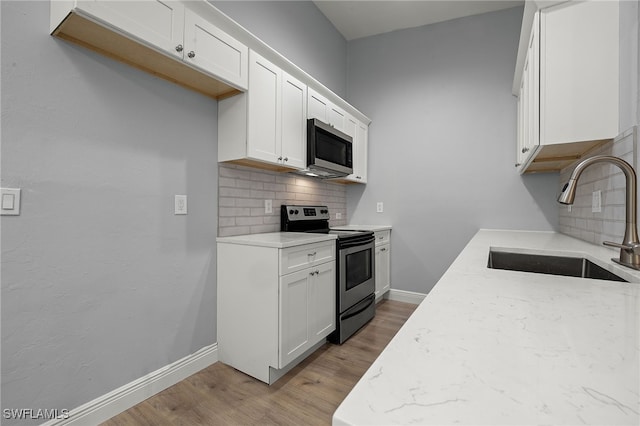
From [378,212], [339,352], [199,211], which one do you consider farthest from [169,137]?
[378,212]

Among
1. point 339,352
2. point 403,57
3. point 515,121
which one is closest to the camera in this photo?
point 339,352

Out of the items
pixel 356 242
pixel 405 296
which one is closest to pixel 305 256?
pixel 356 242

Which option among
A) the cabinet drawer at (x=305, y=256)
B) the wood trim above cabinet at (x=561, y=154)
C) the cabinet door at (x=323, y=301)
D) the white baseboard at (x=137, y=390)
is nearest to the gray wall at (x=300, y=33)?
the cabinet drawer at (x=305, y=256)

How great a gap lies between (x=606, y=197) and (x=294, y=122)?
81.2 inches

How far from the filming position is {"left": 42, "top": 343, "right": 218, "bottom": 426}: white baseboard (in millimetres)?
1471

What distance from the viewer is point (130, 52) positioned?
1554mm

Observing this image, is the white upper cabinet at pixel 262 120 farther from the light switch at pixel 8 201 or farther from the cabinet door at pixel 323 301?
the light switch at pixel 8 201

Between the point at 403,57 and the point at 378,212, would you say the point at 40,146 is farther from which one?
the point at 403,57

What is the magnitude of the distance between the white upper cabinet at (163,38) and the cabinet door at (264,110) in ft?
0.36

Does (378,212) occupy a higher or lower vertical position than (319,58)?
lower

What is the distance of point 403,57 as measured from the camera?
3723mm

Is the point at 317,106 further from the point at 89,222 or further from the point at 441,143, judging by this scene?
the point at 89,222

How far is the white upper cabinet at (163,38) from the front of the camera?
1329 millimetres

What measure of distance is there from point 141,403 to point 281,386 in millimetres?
787
